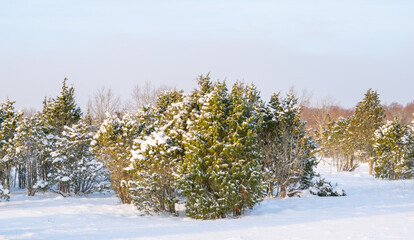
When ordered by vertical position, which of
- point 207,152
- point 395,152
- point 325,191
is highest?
point 207,152

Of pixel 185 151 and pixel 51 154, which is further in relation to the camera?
pixel 51 154

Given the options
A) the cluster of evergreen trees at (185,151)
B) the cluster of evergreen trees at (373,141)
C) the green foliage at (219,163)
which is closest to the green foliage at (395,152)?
the cluster of evergreen trees at (373,141)

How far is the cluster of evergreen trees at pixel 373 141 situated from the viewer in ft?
65.9

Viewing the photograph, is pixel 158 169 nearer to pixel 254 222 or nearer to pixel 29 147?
pixel 254 222

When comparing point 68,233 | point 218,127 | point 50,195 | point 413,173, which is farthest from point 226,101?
point 413,173

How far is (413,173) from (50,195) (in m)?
19.9

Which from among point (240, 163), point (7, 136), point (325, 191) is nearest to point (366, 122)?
point (325, 191)

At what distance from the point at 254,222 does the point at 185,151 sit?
3.19 meters

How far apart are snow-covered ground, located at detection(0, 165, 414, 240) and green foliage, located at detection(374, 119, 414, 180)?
6884mm

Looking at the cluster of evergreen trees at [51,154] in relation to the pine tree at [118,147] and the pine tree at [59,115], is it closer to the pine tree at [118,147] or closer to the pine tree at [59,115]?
the pine tree at [59,115]

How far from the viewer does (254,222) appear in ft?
29.9

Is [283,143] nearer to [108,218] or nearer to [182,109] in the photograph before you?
[182,109]

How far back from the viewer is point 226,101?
37.2 feet

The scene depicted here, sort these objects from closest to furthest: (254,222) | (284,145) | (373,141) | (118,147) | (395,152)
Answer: (254,222) → (118,147) → (284,145) → (395,152) → (373,141)
